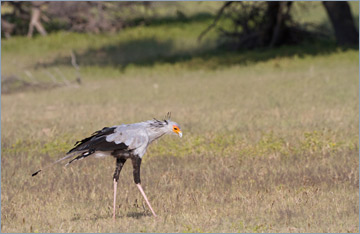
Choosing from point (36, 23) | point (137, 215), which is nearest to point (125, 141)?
point (137, 215)

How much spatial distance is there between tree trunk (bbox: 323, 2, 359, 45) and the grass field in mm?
1311

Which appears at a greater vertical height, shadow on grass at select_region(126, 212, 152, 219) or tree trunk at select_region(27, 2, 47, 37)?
shadow on grass at select_region(126, 212, 152, 219)

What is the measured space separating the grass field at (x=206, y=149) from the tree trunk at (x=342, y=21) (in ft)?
4.30

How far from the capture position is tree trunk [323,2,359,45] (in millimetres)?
29516

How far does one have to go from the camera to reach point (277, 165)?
1120cm

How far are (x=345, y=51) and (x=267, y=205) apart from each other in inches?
834

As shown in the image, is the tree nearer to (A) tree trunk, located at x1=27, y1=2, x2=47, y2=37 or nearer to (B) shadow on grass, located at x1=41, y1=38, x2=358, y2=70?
(B) shadow on grass, located at x1=41, y1=38, x2=358, y2=70

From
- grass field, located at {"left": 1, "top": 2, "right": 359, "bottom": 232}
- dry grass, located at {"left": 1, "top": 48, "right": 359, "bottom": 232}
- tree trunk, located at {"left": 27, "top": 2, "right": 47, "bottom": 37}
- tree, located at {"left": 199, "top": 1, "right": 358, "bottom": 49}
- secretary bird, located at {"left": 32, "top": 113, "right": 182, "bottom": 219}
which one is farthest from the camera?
tree trunk, located at {"left": 27, "top": 2, "right": 47, "bottom": 37}

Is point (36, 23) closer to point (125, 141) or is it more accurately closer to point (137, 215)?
point (137, 215)

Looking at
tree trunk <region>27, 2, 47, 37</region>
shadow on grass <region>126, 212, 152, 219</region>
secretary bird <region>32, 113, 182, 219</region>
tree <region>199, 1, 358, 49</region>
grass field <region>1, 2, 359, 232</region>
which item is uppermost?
secretary bird <region>32, 113, 182, 219</region>

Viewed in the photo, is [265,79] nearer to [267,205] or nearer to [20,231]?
[267,205]

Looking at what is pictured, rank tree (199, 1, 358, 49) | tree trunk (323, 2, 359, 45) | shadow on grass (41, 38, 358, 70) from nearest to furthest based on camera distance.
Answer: shadow on grass (41, 38, 358, 70), tree trunk (323, 2, 359, 45), tree (199, 1, 358, 49)

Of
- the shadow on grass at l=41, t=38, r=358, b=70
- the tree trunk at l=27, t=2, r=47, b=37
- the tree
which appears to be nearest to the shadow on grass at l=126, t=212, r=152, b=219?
the shadow on grass at l=41, t=38, r=358, b=70

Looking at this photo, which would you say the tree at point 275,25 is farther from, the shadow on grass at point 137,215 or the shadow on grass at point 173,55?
the shadow on grass at point 137,215
